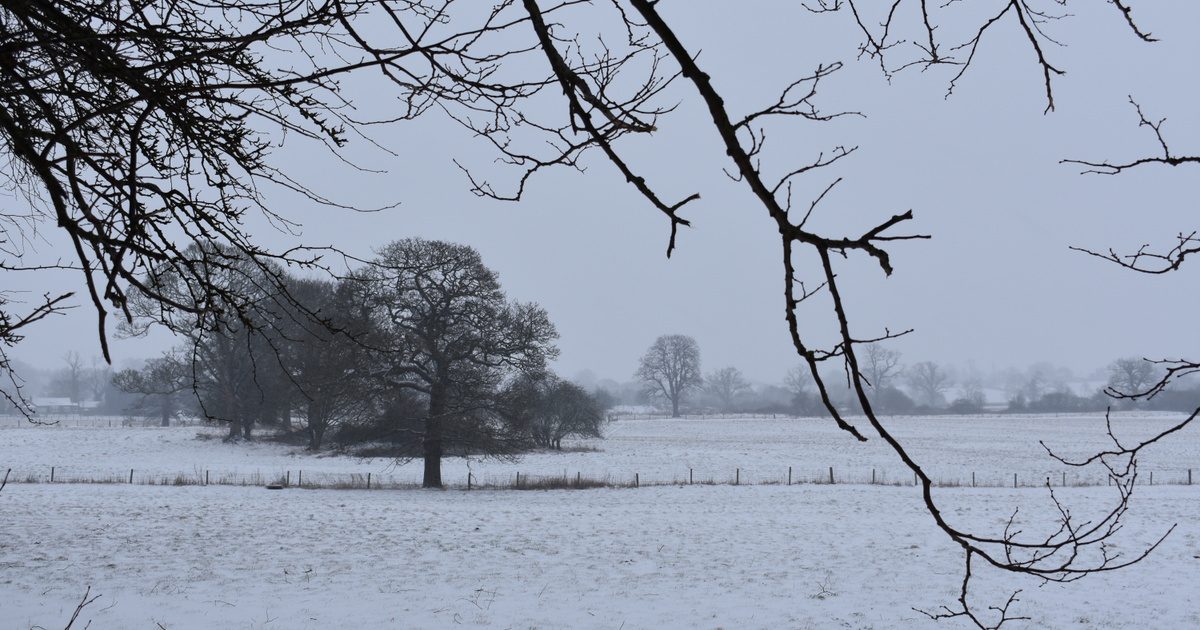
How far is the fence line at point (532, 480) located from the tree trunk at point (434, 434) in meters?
0.52

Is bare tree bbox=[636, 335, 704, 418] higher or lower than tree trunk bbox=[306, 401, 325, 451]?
higher

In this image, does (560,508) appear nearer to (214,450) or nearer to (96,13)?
(96,13)

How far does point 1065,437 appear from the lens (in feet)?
147

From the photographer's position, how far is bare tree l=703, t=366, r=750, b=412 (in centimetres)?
10475

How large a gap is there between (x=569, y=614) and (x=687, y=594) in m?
1.72

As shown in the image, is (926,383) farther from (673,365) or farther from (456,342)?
(456,342)

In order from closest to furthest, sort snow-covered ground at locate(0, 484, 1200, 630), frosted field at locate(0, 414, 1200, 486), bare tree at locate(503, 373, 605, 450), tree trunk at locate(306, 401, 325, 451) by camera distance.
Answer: snow-covered ground at locate(0, 484, 1200, 630), frosted field at locate(0, 414, 1200, 486), tree trunk at locate(306, 401, 325, 451), bare tree at locate(503, 373, 605, 450)

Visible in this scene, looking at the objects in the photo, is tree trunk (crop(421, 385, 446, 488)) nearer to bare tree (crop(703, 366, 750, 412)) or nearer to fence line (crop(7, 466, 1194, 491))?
fence line (crop(7, 466, 1194, 491))

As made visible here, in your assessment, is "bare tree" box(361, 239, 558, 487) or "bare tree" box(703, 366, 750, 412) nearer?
"bare tree" box(361, 239, 558, 487)

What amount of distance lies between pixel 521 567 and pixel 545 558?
71 cm

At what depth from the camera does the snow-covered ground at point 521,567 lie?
8828 millimetres

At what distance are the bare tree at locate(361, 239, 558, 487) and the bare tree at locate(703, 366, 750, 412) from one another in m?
83.5

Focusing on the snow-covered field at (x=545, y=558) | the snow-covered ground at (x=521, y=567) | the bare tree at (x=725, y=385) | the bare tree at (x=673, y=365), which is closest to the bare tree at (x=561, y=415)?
the snow-covered field at (x=545, y=558)

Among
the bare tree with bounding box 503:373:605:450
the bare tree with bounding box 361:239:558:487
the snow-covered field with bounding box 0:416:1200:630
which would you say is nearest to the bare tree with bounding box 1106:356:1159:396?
the snow-covered field with bounding box 0:416:1200:630
